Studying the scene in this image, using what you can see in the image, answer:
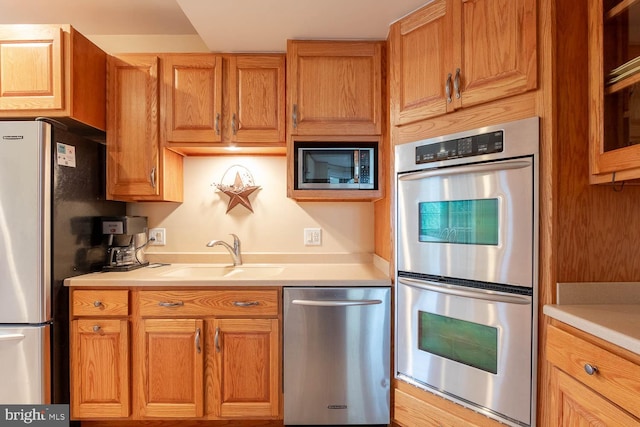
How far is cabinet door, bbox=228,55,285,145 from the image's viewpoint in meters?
1.96

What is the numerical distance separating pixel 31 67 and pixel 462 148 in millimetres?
2174

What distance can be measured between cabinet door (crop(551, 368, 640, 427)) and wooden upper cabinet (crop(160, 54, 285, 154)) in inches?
66.4

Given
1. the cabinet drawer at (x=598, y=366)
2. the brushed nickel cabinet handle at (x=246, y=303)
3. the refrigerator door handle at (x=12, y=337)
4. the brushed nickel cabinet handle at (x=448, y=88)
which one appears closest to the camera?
the cabinet drawer at (x=598, y=366)

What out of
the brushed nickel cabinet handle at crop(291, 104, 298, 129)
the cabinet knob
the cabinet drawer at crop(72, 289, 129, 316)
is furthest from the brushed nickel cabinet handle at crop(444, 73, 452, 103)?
the cabinet drawer at crop(72, 289, 129, 316)

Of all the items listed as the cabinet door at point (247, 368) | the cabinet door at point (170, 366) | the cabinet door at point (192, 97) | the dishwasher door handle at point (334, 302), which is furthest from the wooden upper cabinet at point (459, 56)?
the cabinet door at point (170, 366)

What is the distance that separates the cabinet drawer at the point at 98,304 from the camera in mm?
1685

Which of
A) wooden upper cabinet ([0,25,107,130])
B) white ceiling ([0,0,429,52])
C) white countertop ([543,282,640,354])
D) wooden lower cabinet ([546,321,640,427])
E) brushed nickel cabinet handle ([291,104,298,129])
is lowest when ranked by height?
wooden lower cabinet ([546,321,640,427])

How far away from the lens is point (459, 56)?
1.44m

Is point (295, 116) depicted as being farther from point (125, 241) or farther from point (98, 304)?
point (98, 304)

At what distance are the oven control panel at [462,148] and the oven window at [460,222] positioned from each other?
0.20 metres

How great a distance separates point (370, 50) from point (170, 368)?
2.02 meters

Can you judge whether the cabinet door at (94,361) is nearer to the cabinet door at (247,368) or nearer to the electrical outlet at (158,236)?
the cabinet door at (247,368)

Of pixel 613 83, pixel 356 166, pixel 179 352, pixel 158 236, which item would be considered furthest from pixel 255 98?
pixel 613 83

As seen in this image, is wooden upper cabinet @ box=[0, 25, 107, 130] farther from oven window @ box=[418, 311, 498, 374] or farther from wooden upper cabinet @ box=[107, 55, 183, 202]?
oven window @ box=[418, 311, 498, 374]
